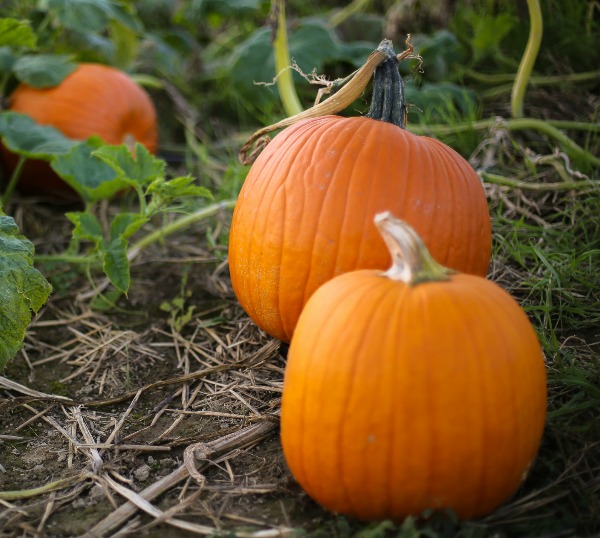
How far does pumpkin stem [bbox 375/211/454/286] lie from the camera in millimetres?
1617

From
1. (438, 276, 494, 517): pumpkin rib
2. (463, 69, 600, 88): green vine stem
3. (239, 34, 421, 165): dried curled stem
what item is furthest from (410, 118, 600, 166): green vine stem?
(438, 276, 494, 517): pumpkin rib

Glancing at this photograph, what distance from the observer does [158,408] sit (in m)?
2.24

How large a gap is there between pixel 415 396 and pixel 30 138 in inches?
90.7

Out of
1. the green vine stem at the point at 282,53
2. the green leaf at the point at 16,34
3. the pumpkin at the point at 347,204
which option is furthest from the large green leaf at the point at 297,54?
the pumpkin at the point at 347,204

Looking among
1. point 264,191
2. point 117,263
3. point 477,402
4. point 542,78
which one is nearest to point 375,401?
point 477,402

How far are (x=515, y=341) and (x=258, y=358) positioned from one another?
104cm

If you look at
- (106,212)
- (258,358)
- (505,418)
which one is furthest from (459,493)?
(106,212)

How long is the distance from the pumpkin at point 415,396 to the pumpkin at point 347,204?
0.38 meters

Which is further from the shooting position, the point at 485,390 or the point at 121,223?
the point at 121,223

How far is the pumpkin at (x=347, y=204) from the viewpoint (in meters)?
2.00

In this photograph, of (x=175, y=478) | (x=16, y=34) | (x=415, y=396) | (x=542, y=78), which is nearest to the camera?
(x=415, y=396)

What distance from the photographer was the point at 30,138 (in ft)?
10.4

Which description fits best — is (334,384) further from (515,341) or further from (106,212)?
(106,212)

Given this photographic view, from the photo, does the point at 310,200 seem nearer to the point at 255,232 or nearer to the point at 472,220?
the point at 255,232
